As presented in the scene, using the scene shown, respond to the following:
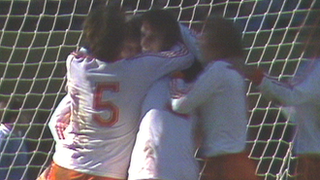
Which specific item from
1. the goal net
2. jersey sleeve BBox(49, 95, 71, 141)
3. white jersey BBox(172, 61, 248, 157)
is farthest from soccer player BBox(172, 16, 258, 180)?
the goal net

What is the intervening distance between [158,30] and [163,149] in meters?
0.50

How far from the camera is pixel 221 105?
338 cm

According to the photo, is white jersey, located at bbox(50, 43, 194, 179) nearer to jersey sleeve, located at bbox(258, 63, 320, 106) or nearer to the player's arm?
the player's arm

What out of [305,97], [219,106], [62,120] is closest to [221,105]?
[219,106]

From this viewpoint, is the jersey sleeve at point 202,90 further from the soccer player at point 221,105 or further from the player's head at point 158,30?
the player's head at point 158,30

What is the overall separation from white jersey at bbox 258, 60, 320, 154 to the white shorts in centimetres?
38

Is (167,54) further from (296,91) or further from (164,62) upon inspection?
(296,91)

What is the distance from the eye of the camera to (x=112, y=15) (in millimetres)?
3510

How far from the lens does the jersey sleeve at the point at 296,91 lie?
11.3ft

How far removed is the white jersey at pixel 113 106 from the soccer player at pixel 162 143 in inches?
2.7

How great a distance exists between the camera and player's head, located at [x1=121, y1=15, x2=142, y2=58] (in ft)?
11.6

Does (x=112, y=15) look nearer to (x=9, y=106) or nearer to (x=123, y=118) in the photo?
(x=123, y=118)

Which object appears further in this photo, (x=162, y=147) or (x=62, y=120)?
(x=62, y=120)

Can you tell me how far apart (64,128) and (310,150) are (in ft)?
3.42
